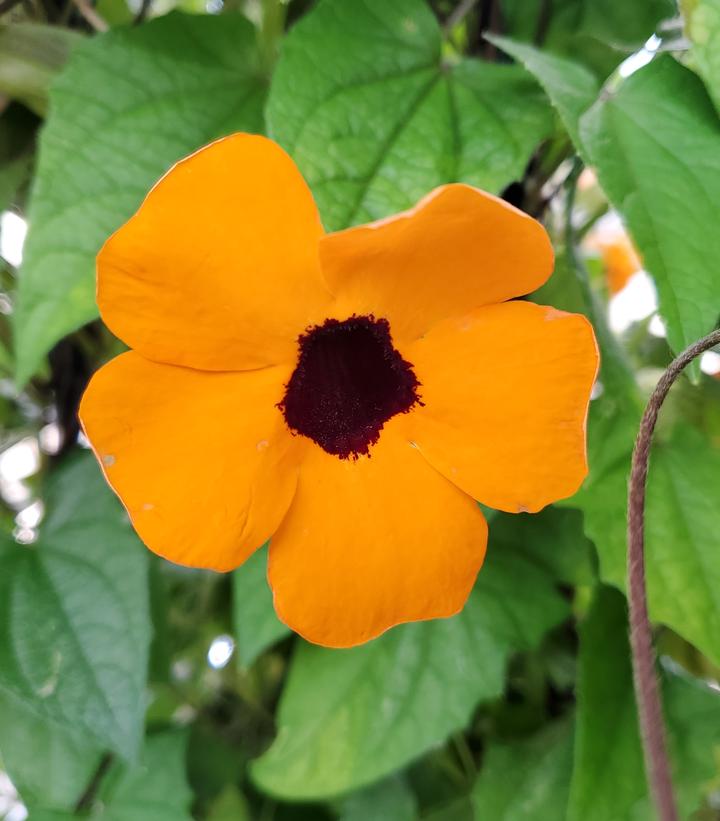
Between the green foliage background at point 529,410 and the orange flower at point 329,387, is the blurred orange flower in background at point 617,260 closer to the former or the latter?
the green foliage background at point 529,410

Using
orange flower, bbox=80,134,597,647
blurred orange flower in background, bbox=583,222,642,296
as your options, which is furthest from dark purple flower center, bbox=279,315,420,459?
blurred orange flower in background, bbox=583,222,642,296

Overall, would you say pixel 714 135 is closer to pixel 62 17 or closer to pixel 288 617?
pixel 288 617

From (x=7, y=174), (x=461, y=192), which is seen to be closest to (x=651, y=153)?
(x=461, y=192)

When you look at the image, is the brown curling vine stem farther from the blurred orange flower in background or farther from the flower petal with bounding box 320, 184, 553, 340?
the blurred orange flower in background

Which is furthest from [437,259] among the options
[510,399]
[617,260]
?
[617,260]

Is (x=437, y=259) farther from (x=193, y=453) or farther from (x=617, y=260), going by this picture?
(x=617, y=260)
